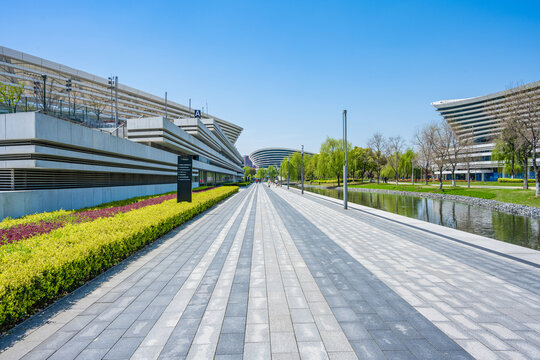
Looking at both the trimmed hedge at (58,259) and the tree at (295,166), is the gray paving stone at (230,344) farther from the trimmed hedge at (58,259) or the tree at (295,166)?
the tree at (295,166)

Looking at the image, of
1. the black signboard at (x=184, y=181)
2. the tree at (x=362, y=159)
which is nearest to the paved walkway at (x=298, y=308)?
the black signboard at (x=184, y=181)

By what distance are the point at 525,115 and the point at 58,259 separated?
128ft

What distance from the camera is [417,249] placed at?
23.6 feet

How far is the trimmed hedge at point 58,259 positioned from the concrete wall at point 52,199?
5.84 metres

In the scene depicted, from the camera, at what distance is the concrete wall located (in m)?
9.88

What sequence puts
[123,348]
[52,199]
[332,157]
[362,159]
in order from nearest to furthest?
[123,348] < [52,199] < [332,157] < [362,159]

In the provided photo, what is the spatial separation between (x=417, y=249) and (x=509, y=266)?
1.99m

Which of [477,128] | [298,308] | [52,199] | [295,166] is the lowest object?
[298,308]

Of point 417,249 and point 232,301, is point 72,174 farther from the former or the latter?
point 417,249

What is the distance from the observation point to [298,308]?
3998mm

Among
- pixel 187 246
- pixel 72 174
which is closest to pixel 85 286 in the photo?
pixel 187 246

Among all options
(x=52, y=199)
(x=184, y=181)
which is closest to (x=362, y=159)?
(x=184, y=181)

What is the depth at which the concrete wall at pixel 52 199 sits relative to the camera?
32.4ft

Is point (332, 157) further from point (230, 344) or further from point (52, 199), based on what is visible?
point (230, 344)
